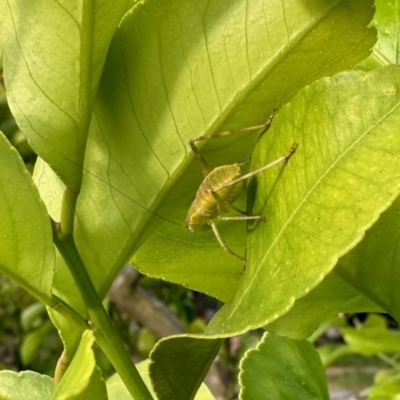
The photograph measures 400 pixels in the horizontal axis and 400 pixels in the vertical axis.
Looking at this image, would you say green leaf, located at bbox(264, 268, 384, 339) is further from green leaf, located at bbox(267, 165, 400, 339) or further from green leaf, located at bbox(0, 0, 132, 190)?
green leaf, located at bbox(0, 0, 132, 190)

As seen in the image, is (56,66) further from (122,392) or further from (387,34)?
(122,392)

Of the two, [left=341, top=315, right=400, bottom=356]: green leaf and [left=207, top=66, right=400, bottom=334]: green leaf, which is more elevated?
[left=207, top=66, right=400, bottom=334]: green leaf

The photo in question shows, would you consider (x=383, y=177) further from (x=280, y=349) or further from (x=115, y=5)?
(x=280, y=349)

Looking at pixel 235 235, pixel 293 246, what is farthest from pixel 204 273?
pixel 293 246

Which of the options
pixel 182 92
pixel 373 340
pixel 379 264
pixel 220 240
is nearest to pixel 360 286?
pixel 379 264

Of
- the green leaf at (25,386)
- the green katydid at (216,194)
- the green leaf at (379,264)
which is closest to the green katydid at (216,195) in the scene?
the green katydid at (216,194)

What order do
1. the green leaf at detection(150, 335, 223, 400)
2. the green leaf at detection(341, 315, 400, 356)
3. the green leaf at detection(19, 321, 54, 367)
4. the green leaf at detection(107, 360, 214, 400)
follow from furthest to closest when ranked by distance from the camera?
the green leaf at detection(19, 321, 54, 367) < the green leaf at detection(341, 315, 400, 356) < the green leaf at detection(107, 360, 214, 400) < the green leaf at detection(150, 335, 223, 400)

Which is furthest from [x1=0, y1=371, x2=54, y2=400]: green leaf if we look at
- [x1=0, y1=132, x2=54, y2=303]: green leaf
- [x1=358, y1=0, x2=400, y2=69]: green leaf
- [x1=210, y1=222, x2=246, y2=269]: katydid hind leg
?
[x1=358, y1=0, x2=400, y2=69]: green leaf
